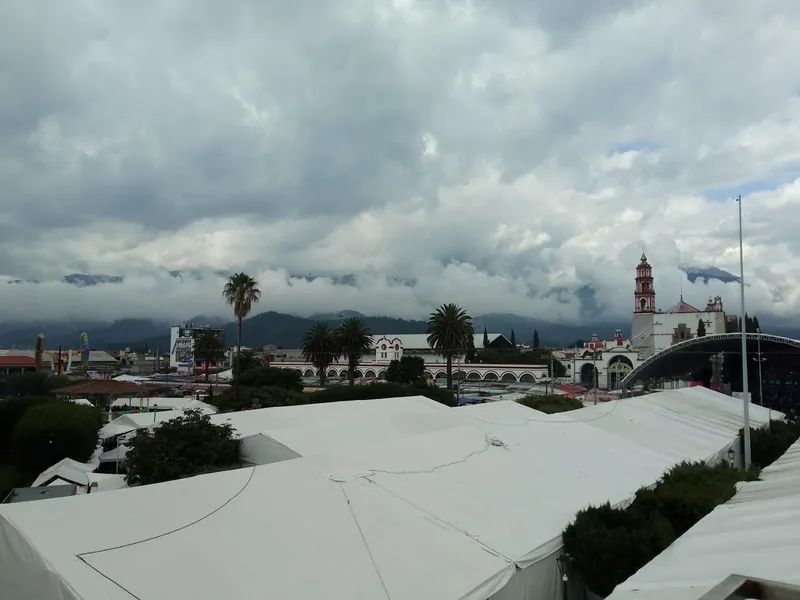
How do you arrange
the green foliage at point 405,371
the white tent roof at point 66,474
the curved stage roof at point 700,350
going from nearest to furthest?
the white tent roof at point 66,474
the curved stage roof at point 700,350
the green foliage at point 405,371

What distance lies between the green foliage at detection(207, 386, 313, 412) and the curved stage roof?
3510 centimetres

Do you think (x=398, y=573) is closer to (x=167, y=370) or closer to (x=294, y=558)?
(x=294, y=558)

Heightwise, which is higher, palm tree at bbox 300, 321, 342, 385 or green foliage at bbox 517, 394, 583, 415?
palm tree at bbox 300, 321, 342, 385

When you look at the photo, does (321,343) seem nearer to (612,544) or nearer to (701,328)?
(612,544)

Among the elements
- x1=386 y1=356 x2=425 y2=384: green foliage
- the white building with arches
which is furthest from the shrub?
the white building with arches

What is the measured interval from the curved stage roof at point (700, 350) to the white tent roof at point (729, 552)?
44561 millimetres

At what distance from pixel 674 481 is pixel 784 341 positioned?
4545 cm

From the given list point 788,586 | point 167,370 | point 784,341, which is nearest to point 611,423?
point 788,586

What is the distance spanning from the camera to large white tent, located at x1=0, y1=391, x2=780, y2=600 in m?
6.31

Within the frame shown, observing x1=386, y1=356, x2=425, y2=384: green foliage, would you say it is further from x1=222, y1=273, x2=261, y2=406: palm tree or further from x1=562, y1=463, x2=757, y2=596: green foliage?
x1=562, y1=463, x2=757, y2=596: green foliage

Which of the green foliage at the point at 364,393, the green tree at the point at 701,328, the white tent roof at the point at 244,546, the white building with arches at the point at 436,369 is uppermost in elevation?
the green tree at the point at 701,328

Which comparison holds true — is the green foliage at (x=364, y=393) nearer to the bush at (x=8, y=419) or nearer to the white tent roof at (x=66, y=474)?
the bush at (x=8, y=419)

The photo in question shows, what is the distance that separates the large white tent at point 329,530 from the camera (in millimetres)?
6312

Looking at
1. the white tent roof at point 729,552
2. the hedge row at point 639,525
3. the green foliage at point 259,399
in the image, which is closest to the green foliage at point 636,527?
the hedge row at point 639,525
